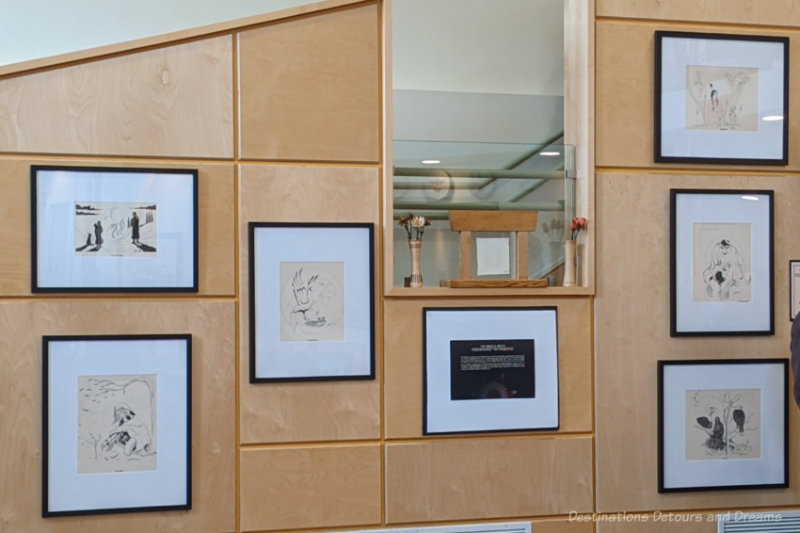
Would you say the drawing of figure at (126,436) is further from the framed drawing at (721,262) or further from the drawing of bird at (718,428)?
the drawing of bird at (718,428)

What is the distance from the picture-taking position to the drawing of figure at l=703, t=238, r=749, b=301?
3098 millimetres

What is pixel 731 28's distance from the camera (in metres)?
3.12

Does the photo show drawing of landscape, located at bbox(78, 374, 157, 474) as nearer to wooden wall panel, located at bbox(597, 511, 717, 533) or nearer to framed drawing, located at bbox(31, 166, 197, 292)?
framed drawing, located at bbox(31, 166, 197, 292)

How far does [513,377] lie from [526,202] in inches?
26.1

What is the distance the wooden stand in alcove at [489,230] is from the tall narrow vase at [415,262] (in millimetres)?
103

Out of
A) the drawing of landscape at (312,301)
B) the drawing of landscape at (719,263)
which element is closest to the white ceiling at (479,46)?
the drawing of landscape at (719,263)

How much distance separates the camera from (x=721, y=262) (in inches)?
122

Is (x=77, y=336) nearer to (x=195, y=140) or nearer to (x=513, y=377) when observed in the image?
(x=195, y=140)

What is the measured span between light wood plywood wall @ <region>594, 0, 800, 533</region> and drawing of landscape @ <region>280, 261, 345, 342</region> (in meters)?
0.98

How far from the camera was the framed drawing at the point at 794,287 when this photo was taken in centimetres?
315

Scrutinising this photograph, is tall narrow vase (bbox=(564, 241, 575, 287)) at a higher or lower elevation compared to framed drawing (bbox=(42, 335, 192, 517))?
higher

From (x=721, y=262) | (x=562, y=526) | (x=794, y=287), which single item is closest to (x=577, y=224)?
(x=721, y=262)

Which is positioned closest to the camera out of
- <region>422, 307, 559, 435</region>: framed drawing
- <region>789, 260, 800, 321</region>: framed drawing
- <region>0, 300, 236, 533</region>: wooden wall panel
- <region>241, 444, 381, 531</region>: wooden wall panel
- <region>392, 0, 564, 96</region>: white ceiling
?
<region>0, 300, 236, 533</region>: wooden wall panel

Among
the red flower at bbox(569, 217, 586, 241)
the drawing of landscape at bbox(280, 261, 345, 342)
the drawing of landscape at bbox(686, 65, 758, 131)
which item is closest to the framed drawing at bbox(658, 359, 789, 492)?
the red flower at bbox(569, 217, 586, 241)
